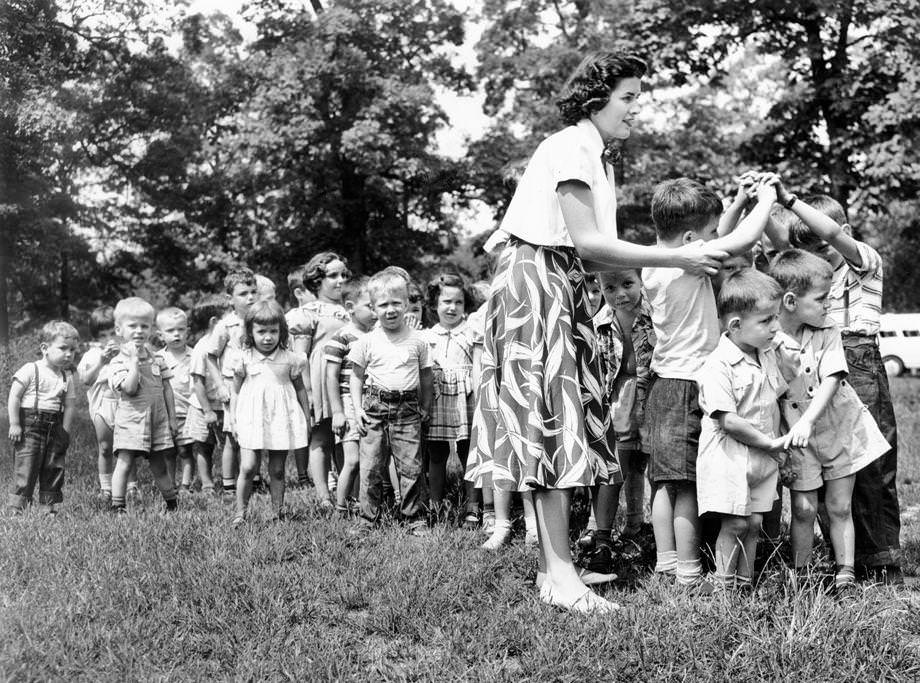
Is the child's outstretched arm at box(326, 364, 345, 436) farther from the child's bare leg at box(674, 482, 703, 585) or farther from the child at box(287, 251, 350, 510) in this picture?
the child's bare leg at box(674, 482, 703, 585)

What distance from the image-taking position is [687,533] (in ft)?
12.4

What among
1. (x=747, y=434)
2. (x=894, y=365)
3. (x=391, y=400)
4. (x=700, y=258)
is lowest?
(x=894, y=365)

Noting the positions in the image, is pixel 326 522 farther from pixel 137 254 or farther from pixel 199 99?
pixel 137 254

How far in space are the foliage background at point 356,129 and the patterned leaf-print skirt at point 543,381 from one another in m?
11.7

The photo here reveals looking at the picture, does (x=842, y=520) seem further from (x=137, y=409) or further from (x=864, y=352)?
(x=137, y=409)

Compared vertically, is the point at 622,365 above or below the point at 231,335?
below

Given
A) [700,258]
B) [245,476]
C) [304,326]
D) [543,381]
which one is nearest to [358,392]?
[245,476]

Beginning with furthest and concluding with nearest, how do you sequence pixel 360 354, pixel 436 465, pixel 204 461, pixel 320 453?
pixel 204 461 < pixel 320 453 < pixel 436 465 < pixel 360 354

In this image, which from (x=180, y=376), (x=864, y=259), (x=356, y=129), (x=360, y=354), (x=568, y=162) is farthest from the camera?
(x=356, y=129)

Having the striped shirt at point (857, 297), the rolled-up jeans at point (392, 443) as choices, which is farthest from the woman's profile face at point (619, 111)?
the rolled-up jeans at point (392, 443)

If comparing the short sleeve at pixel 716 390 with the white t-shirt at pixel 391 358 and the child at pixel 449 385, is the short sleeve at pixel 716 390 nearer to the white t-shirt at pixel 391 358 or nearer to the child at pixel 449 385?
the white t-shirt at pixel 391 358

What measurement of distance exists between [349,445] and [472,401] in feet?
3.12

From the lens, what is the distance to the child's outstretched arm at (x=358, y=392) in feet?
17.9

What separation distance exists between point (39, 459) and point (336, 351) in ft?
7.46
